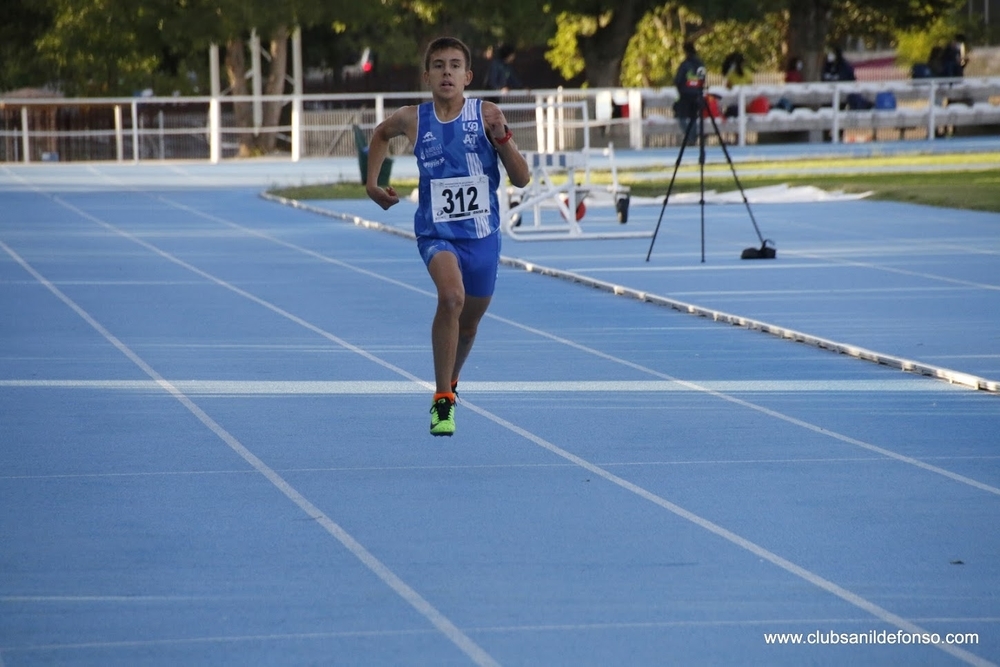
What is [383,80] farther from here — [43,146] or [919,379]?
[919,379]

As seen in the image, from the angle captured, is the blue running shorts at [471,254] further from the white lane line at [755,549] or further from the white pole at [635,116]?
the white pole at [635,116]

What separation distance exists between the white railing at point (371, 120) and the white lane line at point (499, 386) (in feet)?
105

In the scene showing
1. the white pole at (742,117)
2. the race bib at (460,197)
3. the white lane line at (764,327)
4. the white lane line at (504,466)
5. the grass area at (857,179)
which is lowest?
the white lane line at (504,466)

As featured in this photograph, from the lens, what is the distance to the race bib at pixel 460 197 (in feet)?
26.5

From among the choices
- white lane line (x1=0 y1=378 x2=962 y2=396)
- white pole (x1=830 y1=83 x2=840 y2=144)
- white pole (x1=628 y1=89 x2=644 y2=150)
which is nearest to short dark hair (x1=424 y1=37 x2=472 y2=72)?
white lane line (x1=0 y1=378 x2=962 y2=396)

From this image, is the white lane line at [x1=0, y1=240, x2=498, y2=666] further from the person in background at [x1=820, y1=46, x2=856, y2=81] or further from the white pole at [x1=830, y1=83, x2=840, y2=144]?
the person in background at [x1=820, y1=46, x2=856, y2=81]

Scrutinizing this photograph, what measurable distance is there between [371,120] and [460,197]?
35.2 meters

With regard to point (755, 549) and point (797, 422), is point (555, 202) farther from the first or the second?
point (755, 549)

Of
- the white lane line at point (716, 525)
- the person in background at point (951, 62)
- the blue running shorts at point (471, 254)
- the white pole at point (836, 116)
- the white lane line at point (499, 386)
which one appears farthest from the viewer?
the person in background at point (951, 62)

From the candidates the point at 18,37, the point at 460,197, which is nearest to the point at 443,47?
the point at 460,197

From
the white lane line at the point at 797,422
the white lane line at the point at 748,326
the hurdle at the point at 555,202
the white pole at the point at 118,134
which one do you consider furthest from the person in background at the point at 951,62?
the white lane line at the point at 797,422

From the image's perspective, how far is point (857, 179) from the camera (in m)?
28.4

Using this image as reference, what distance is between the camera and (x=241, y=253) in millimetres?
19000

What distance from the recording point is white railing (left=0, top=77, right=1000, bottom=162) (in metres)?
43.1
